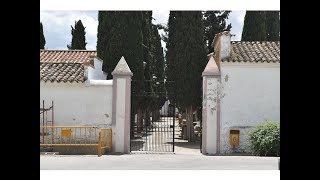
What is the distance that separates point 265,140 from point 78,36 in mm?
22516

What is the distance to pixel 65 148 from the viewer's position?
14578mm

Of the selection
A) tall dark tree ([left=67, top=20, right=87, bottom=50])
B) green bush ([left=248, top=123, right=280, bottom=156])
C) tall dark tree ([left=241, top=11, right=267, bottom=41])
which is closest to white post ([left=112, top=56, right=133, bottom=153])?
green bush ([left=248, top=123, right=280, bottom=156])

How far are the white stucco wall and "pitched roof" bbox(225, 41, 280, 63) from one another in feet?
0.57

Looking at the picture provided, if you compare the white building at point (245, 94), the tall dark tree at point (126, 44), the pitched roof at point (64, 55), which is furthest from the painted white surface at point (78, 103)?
the pitched roof at point (64, 55)

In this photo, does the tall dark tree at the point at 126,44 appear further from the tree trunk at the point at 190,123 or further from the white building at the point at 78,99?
the white building at the point at 78,99

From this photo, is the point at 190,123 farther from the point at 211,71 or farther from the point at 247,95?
the point at 211,71

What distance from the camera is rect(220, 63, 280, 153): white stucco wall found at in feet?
49.0

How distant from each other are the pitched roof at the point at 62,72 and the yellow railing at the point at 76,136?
166 centimetres
